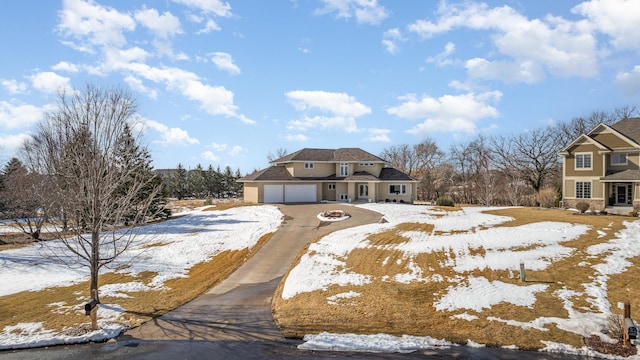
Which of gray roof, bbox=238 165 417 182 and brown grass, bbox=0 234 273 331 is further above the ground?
gray roof, bbox=238 165 417 182

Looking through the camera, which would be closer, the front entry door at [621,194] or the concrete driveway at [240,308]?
the concrete driveway at [240,308]

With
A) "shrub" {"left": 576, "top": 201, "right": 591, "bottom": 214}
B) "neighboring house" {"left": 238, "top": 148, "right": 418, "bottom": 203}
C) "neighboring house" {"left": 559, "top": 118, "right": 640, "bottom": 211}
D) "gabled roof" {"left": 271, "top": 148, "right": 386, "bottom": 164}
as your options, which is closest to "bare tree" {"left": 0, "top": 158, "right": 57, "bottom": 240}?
"neighboring house" {"left": 238, "top": 148, "right": 418, "bottom": 203}

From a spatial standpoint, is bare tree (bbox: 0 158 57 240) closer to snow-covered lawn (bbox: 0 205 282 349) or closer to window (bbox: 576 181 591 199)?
snow-covered lawn (bbox: 0 205 282 349)

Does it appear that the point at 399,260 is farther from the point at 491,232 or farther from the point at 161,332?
the point at 161,332

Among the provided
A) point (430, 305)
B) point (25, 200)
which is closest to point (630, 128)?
point (430, 305)

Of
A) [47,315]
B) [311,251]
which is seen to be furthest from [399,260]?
[47,315]

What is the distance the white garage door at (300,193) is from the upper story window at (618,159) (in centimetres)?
2749

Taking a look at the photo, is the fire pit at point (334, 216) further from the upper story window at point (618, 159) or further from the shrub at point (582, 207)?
the upper story window at point (618, 159)

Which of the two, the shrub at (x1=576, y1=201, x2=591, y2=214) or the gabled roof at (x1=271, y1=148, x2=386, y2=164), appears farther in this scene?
the gabled roof at (x1=271, y1=148, x2=386, y2=164)

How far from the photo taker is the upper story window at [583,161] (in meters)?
34.4

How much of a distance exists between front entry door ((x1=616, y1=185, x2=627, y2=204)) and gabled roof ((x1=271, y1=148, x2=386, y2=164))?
72.0 feet

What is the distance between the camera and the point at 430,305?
14.9 metres

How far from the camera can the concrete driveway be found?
42.6ft

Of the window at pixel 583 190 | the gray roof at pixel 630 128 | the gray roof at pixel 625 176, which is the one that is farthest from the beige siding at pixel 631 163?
the window at pixel 583 190
